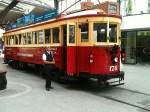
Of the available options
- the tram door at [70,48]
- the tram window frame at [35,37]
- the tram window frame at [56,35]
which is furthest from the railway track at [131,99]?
the tram window frame at [35,37]

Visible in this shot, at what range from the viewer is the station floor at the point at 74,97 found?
1020 cm

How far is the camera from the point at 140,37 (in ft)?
87.5

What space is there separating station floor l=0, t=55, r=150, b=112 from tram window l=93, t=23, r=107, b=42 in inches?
77.3

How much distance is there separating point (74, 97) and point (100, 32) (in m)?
2.77

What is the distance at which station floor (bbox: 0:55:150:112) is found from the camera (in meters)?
10.2

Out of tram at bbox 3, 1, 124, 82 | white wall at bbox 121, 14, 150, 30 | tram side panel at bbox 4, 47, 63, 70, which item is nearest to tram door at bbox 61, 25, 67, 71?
tram at bbox 3, 1, 124, 82

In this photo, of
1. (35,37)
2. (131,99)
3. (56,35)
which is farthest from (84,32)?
(35,37)

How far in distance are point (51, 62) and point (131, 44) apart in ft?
48.7

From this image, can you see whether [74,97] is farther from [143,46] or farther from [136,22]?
[143,46]

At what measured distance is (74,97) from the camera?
11969mm

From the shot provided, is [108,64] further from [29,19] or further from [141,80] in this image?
[29,19]

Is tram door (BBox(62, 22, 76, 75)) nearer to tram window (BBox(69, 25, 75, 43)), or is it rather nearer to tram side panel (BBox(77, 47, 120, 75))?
tram window (BBox(69, 25, 75, 43))

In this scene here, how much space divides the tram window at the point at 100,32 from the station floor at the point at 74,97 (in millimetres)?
1964

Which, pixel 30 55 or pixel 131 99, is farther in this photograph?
pixel 30 55
